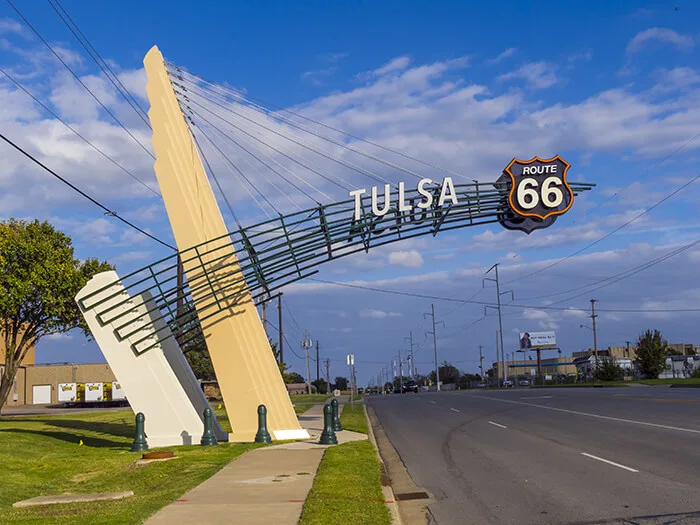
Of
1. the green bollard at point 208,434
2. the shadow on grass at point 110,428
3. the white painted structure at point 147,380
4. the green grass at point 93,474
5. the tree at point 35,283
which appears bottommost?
the shadow on grass at point 110,428

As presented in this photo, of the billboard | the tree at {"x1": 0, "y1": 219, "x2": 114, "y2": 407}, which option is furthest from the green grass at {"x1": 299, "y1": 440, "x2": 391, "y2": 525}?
the billboard

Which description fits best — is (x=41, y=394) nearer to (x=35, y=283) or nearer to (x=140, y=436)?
(x=35, y=283)

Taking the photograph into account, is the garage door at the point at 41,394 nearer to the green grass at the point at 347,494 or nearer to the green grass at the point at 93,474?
the green grass at the point at 93,474

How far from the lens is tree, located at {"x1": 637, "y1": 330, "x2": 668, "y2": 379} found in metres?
63.3

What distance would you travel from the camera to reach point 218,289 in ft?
64.3

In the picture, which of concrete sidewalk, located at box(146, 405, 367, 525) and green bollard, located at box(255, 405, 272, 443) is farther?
green bollard, located at box(255, 405, 272, 443)

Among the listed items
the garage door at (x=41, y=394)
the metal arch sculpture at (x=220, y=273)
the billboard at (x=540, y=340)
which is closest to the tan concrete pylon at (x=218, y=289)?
the metal arch sculpture at (x=220, y=273)

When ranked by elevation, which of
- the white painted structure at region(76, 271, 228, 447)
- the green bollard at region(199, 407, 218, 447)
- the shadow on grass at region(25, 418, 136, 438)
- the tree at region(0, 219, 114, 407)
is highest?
the tree at region(0, 219, 114, 407)

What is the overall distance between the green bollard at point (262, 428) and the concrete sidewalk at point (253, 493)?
7.39ft

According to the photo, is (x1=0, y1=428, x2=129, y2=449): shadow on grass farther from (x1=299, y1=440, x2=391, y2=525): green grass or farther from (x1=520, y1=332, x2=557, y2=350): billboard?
(x1=520, y1=332, x2=557, y2=350): billboard

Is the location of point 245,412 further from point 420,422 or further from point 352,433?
point 420,422

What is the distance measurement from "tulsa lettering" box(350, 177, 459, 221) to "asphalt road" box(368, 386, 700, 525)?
6202mm

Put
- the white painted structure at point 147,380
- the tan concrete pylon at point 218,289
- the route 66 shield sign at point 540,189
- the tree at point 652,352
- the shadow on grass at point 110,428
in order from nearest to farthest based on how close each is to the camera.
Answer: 1. the white painted structure at point 147,380
2. the tan concrete pylon at point 218,289
3. the route 66 shield sign at point 540,189
4. the shadow on grass at point 110,428
5. the tree at point 652,352

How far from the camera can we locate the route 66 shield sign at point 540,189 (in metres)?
21.5
